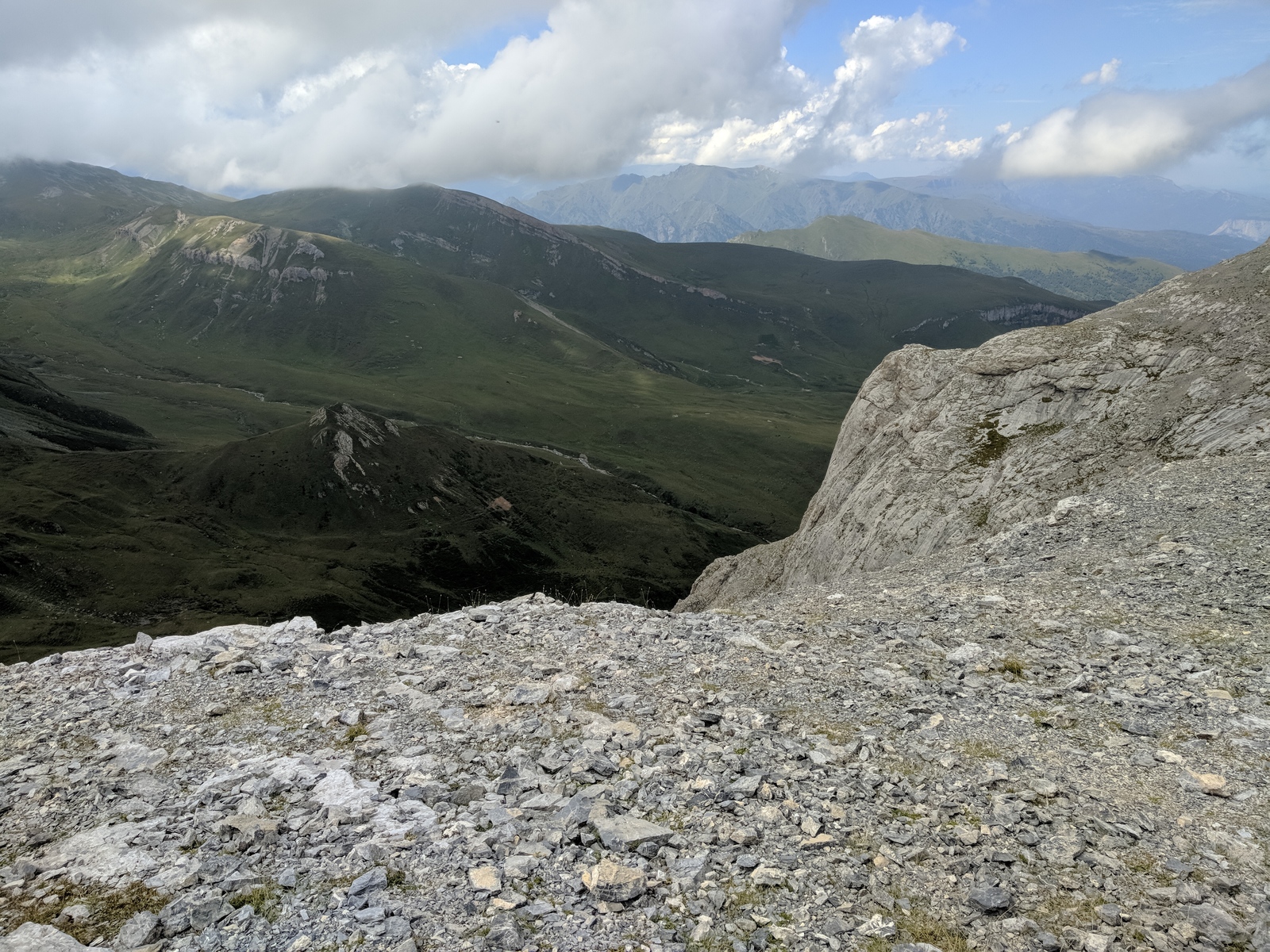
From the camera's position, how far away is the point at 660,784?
480 inches

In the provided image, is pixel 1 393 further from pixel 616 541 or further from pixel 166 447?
pixel 616 541

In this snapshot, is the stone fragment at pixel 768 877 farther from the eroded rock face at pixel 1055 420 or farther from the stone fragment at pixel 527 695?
the eroded rock face at pixel 1055 420

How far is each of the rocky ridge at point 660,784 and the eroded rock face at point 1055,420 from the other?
14724mm

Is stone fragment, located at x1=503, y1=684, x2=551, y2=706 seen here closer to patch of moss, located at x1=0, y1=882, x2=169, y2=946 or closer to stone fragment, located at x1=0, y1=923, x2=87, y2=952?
patch of moss, located at x1=0, y1=882, x2=169, y2=946

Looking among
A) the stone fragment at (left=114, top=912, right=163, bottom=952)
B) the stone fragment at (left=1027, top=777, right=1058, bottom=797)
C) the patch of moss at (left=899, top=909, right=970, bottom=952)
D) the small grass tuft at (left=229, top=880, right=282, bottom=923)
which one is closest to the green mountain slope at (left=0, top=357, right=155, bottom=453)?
the stone fragment at (left=114, top=912, right=163, bottom=952)

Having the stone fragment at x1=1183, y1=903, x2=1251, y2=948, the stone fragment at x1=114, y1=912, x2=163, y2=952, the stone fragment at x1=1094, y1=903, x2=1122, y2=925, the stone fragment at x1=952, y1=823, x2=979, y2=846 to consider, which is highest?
the stone fragment at x1=1183, y1=903, x2=1251, y2=948

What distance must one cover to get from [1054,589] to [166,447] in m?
205

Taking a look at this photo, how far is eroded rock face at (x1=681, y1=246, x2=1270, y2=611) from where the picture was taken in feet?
114

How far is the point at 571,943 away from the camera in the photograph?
900 centimetres

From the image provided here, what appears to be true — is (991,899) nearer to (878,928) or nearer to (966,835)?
(966,835)

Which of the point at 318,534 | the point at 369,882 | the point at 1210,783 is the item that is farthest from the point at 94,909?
the point at 318,534

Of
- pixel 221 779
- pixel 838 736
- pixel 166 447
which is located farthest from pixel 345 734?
pixel 166 447

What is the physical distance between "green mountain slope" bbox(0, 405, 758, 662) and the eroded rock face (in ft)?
183

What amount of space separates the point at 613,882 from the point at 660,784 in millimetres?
2453
